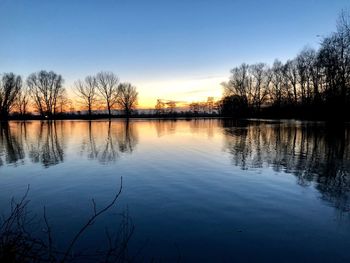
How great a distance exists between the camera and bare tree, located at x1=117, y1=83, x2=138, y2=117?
115 meters

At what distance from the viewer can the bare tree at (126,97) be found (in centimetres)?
11506

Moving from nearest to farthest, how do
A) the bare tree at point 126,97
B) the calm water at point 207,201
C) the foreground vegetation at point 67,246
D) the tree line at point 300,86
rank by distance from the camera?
1. the foreground vegetation at point 67,246
2. the calm water at point 207,201
3. the tree line at point 300,86
4. the bare tree at point 126,97

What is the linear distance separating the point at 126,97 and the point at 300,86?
62674 millimetres

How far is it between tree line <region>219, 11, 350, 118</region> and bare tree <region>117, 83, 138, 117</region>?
35.9m

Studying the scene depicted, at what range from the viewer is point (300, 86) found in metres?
85.4

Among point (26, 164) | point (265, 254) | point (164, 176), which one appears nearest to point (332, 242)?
point (265, 254)

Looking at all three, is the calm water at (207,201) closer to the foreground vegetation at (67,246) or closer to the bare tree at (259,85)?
the foreground vegetation at (67,246)

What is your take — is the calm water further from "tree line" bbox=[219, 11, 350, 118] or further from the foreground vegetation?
"tree line" bbox=[219, 11, 350, 118]

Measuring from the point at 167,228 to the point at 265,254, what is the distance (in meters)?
2.20

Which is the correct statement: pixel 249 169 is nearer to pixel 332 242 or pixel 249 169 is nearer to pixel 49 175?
pixel 332 242

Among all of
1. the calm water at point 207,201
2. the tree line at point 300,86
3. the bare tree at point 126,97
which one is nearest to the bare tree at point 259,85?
the tree line at point 300,86

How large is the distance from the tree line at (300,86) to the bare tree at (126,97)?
35.9 metres

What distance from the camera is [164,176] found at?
12.0 meters

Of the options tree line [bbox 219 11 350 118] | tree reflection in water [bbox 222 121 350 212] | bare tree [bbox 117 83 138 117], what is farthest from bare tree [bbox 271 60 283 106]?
tree reflection in water [bbox 222 121 350 212]
